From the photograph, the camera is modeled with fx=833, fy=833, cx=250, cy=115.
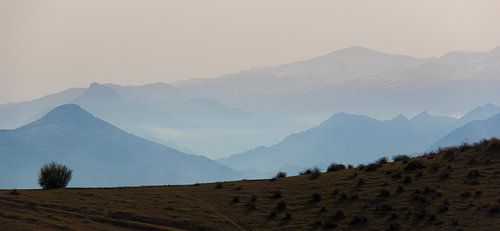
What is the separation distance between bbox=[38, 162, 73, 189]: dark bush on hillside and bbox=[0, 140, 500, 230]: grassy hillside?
2.96 m

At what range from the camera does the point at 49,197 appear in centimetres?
4397

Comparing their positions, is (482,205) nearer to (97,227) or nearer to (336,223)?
(336,223)

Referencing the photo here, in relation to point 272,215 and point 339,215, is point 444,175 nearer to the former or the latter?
point 339,215

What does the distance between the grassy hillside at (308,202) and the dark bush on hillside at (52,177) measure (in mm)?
2959

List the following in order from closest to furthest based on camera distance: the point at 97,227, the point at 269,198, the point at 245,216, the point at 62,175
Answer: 1. the point at 97,227
2. the point at 245,216
3. the point at 269,198
4. the point at 62,175

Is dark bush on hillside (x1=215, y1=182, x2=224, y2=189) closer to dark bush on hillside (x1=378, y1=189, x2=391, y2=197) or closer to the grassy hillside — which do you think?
the grassy hillside

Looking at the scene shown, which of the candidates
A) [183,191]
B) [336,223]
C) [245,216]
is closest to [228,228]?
[245,216]

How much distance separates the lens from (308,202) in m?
44.3

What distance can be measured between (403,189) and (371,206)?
2888 mm

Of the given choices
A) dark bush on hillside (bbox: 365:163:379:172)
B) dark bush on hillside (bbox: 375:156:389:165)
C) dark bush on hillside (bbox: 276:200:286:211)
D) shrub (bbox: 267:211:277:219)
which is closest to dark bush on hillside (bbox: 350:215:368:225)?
shrub (bbox: 267:211:277:219)

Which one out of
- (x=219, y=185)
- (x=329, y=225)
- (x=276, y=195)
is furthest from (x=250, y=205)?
(x=219, y=185)

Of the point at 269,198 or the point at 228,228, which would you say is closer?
the point at 228,228

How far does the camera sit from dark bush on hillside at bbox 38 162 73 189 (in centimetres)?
5026

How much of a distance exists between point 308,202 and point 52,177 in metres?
16.2
